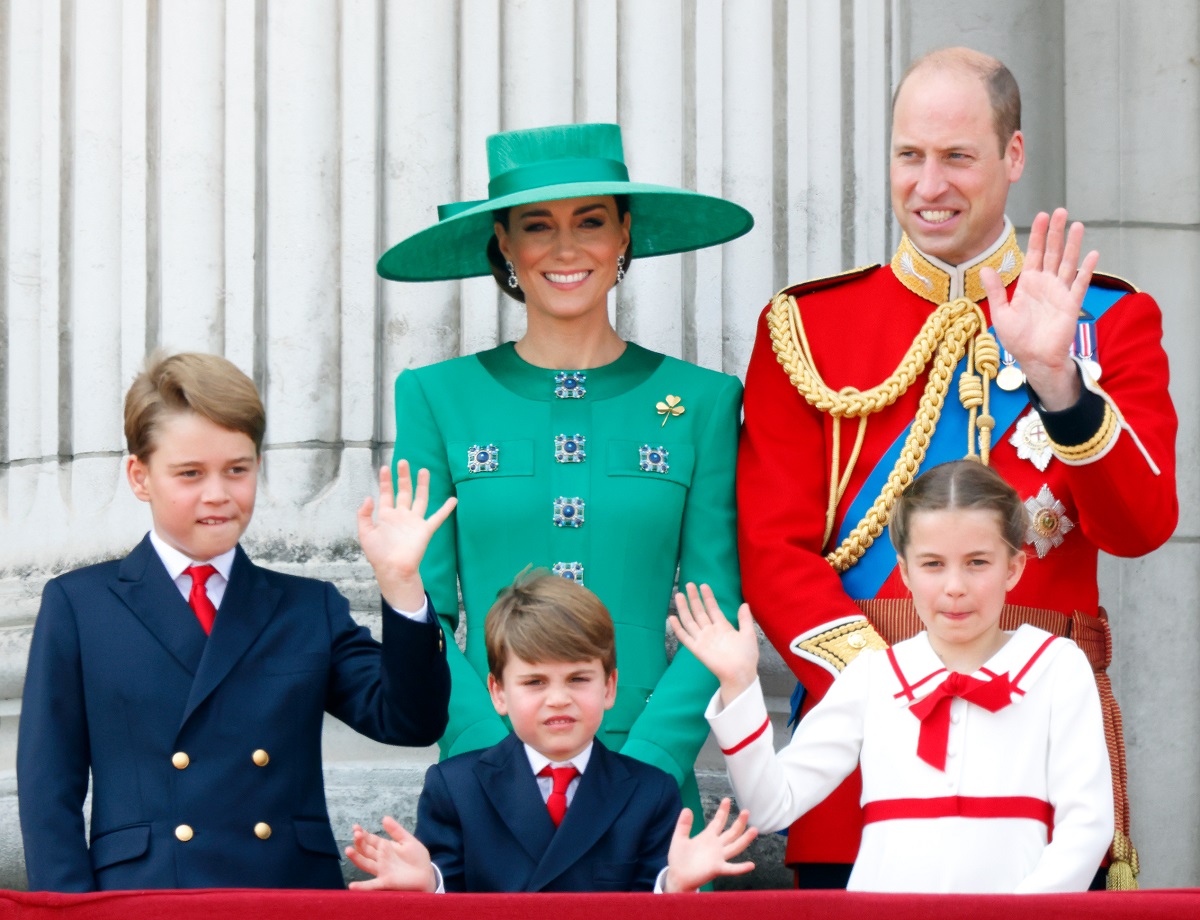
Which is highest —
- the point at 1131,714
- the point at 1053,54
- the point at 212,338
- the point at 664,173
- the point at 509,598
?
the point at 1053,54

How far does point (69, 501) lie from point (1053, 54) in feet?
9.21

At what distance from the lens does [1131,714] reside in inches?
200

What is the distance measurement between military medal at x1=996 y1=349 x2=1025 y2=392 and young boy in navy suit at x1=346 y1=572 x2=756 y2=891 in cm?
89

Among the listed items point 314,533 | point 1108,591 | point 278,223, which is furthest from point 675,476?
point 1108,591

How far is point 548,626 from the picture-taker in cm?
312

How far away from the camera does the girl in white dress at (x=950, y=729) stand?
2.94 metres

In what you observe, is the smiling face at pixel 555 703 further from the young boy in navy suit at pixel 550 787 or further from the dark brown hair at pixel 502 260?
the dark brown hair at pixel 502 260

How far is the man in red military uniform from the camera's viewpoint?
3.38 meters

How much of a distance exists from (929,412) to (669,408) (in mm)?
480

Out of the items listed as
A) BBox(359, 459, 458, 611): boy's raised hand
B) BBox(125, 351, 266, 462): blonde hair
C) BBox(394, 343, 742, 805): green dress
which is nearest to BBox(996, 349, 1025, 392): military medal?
BBox(394, 343, 742, 805): green dress

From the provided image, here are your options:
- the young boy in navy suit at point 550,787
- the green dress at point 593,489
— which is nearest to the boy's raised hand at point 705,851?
the young boy in navy suit at point 550,787

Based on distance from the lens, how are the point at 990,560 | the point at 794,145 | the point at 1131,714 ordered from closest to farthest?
the point at 990,560 → the point at 794,145 → the point at 1131,714

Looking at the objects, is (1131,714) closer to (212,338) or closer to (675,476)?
(675,476)

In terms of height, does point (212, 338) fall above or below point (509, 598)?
above
